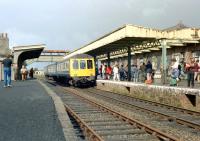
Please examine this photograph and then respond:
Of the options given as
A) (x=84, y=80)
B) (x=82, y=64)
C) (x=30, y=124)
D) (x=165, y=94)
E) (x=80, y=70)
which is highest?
(x=82, y=64)

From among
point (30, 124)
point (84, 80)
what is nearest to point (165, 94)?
point (30, 124)

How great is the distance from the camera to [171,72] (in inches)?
813

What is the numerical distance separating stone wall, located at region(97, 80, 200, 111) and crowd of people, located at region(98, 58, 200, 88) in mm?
917

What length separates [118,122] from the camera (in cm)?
1155

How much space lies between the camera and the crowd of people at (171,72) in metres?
19.2

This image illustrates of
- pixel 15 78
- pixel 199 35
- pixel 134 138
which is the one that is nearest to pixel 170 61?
pixel 199 35

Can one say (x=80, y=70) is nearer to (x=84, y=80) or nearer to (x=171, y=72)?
(x=84, y=80)

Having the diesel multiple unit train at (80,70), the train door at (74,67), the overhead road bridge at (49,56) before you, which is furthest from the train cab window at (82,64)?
the overhead road bridge at (49,56)

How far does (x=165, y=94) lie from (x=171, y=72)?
2408mm

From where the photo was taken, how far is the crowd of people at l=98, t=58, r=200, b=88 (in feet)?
63.0

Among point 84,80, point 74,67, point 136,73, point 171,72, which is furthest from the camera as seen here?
point 84,80

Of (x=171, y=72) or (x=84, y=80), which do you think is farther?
(x=84, y=80)

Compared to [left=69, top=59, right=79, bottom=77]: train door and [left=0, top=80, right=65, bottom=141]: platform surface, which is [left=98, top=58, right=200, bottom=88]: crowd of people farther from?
[left=0, top=80, right=65, bottom=141]: platform surface

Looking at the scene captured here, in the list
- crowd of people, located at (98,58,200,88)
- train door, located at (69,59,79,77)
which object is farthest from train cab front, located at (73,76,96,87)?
crowd of people, located at (98,58,200,88)
